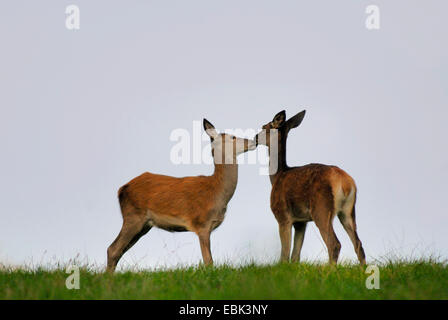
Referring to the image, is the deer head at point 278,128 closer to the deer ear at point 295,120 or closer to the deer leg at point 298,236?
the deer ear at point 295,120

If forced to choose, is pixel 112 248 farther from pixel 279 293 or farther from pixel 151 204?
pixel 279 293

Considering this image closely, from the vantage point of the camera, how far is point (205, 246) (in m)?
9.60

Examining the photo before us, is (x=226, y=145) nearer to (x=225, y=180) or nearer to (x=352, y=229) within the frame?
(x=225, y=180)

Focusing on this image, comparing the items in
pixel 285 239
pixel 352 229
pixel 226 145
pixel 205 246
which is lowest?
pixel 205 246

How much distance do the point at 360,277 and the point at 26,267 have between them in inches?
181

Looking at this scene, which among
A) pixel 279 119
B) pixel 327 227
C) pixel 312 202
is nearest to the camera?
pixel 327 227

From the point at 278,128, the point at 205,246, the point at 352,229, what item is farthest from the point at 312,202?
the point at 278,128

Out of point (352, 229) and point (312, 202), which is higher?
point (312, 202)

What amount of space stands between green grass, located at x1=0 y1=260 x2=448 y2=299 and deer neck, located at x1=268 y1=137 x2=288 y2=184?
2457mm

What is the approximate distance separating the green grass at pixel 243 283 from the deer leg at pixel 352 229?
2.51 feet

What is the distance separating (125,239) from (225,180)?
1.95 metres

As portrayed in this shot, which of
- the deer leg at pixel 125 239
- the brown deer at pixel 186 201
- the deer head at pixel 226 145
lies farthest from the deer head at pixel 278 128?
the deer leg at pixel 125 239
